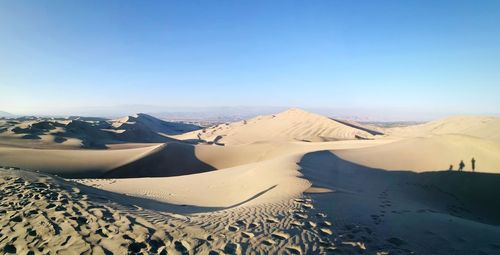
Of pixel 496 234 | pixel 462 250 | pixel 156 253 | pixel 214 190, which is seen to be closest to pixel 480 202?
pixel 496 234

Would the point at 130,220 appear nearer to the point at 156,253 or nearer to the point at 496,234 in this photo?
the point at 156,253

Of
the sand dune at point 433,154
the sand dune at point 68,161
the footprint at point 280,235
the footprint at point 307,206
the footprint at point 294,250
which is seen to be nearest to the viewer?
the footprint at point 294,250

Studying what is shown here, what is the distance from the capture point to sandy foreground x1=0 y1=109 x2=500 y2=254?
4531 mm

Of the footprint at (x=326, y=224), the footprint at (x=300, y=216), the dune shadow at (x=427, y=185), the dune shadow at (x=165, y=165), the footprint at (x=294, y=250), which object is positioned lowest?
the dune shadow at (x=165, y=165)

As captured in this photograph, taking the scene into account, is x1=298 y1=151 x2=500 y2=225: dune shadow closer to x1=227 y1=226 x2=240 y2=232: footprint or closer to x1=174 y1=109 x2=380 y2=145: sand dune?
x1=227 y1=226 x2=240 y2=232: footprint

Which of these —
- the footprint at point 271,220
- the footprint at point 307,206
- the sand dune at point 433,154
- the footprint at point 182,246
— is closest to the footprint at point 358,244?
the footprint at point 271,220

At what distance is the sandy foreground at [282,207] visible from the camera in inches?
178

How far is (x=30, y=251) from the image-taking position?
3961mm

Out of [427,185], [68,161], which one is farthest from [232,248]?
[68,161]

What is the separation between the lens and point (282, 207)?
676 centimetres

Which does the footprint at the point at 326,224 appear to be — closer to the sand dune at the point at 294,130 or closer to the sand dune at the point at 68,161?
the sand dune at the point at 68,161

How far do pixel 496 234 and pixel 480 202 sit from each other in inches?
235

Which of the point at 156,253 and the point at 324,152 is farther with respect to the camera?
the point at 324,152

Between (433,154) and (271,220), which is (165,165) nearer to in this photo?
(433,154)
